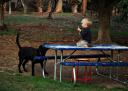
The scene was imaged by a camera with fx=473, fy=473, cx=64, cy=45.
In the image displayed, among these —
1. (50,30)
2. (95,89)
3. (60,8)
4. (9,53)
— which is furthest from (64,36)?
(60,8)

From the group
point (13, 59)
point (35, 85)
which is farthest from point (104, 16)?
point (35, 85)

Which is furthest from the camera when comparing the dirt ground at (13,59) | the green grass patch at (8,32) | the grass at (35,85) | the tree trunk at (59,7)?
the tree trunk at (59,7)

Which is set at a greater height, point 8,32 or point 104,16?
point 104,16

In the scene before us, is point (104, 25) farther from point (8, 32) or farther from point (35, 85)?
point (35, 85)

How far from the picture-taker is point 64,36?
23.4 m

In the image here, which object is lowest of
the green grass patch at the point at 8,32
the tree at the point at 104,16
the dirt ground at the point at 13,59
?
the dirt ground at the point at 13,59

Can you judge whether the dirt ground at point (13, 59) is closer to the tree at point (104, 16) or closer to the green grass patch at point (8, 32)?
the green grass patch at point (8, 32)

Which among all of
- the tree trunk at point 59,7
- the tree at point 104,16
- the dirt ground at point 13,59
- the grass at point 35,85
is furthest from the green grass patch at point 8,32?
the tree trunk at point 59,7

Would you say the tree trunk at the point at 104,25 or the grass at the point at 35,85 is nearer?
the grass at the point at 35,85

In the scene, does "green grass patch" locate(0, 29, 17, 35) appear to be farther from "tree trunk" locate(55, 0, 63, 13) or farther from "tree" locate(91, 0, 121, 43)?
"tree trunk" locate(55, 0, 63, 13)

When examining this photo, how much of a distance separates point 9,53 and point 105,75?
5.05 meters

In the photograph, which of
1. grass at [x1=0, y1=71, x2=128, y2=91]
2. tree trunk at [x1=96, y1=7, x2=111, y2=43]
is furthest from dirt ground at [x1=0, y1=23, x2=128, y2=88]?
tree trunk at [x1=96, y1=7, x2=111, y2=43]

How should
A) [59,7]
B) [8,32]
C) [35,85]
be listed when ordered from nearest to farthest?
[35,85], [8,32], [59,7]

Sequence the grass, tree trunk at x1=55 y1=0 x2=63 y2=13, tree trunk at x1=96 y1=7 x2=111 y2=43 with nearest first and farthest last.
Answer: the grass → tree trunk at x1=96 y1=7 x2=111 y2=43 → tree trunk at x1=55 y1=0 x2=63 y2=13
